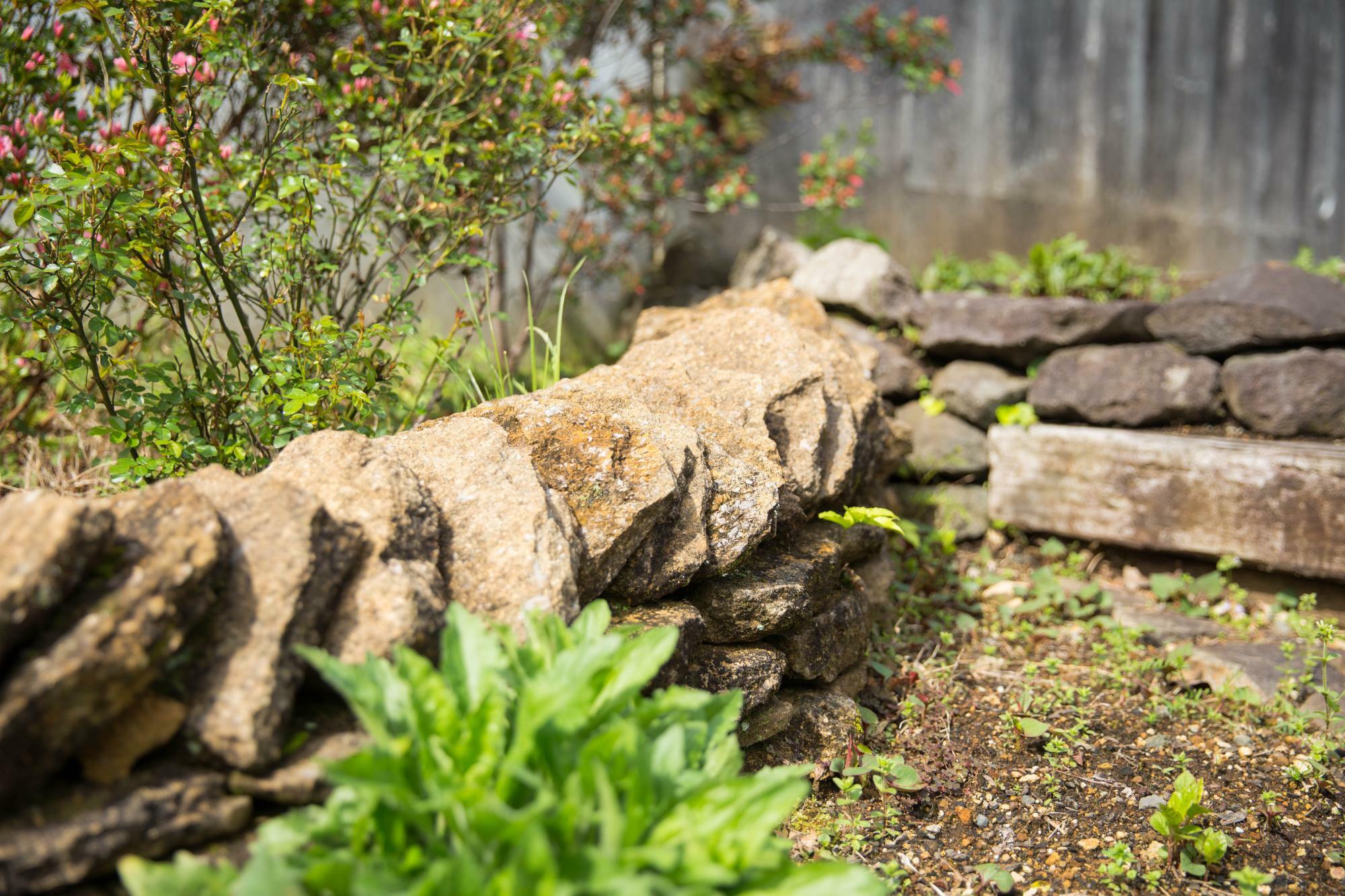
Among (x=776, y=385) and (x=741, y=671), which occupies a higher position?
(x=776, y=385)

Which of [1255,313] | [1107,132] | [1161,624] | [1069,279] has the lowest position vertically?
[1161,624]

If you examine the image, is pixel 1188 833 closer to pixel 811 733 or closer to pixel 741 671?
pixel 811 733

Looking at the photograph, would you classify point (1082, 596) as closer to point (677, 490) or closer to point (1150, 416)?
point (1150, 416)

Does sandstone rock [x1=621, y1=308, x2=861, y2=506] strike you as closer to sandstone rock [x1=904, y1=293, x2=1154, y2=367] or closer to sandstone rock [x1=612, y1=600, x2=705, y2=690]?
sandstone rock [x1=612, y1=600, x2=705, y2=690]

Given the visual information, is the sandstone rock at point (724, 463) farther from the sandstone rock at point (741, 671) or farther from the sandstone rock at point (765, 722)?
the sandstone rock at point (765, 722)

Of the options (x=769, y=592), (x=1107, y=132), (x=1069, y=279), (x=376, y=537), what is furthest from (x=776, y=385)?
(x=1107, y=132)

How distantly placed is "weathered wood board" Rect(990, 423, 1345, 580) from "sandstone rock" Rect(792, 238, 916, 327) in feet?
2.35

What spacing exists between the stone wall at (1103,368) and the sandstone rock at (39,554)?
2.75 metres

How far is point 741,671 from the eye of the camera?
6.54 feet

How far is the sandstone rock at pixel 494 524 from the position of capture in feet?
Result: 5.22

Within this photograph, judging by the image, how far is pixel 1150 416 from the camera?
3.50 m

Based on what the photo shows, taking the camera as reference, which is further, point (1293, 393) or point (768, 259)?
point (768, 259)

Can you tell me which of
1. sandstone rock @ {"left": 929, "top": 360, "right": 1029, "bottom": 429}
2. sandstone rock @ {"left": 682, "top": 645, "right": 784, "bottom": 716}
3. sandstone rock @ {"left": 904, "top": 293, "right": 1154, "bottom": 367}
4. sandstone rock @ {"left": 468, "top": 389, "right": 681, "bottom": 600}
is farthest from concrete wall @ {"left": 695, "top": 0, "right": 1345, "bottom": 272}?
sandstone rock @ {"left": 682, "top": 645, "right": 784, "bottom": 716}

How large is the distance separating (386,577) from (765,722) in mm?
999
